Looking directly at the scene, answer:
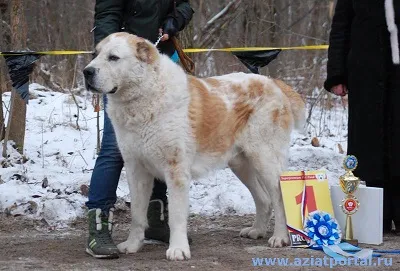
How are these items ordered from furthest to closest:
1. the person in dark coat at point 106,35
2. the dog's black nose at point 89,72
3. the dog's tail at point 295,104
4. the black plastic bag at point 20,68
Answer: the black plastic bag at point 20,68
the dog's tail at point 295,104
the person in dark coat at point 106,35
the dog's black nose at point 89,72

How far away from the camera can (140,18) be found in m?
4.57

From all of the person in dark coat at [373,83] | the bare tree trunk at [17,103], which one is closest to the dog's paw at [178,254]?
the person in dark coat at [373,83]

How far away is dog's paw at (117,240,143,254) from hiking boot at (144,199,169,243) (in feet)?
1.32

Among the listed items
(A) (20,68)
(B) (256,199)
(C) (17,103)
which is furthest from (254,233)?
(C) (17,103)

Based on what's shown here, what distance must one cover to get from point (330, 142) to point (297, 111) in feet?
11.0

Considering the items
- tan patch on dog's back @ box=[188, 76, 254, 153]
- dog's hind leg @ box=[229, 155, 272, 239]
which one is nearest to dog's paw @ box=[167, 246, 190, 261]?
tan patch on dog's back @ box=[188, 76, 254, 153]

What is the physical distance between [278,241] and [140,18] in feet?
6.13

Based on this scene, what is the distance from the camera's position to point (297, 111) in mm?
5086

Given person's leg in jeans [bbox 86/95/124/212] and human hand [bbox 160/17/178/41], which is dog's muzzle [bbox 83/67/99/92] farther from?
human hand [bbox 160/17/178/41]

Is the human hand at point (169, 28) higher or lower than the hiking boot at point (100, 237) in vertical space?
higher

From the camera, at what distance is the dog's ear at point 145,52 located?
425 centimetres

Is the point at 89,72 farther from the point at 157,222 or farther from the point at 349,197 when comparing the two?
the point at 349,197

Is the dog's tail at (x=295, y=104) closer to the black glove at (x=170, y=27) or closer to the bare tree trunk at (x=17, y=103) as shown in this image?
the black glove at (x=170, y=27)

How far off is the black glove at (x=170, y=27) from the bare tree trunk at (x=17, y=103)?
245cm
